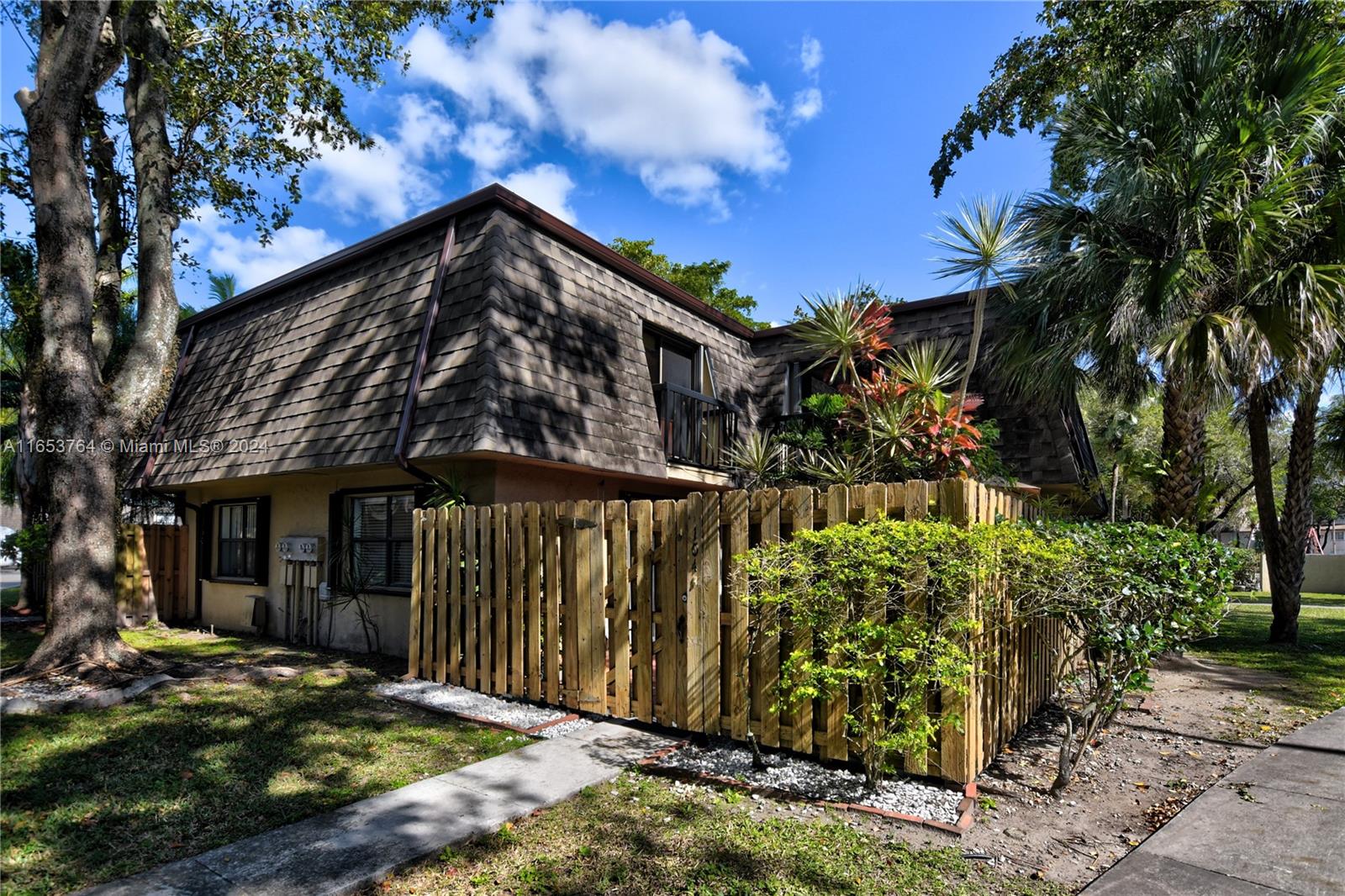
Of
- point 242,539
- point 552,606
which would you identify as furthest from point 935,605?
point 242,539

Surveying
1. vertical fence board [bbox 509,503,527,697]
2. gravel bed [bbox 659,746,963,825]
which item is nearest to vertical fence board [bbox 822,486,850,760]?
gravel bed [bbox 659,746,963,825]

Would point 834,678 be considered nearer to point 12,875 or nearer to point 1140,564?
point 1140,564

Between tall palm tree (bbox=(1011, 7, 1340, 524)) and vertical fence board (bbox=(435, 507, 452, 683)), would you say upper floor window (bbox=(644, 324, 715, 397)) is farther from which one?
tall palm tree (bbox=(1011, 7, 1340, 524))

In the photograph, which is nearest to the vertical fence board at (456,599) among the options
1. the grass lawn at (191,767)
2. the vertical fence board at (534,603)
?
the grass lawn at (191,767)

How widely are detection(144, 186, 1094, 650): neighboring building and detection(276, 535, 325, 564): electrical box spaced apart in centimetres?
21

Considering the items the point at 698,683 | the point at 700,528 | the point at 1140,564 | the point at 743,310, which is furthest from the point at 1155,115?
the point at 743,310

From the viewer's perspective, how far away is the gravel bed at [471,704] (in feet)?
19.7

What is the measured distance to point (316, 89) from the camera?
10.1m

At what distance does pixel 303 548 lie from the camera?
33.4 ft

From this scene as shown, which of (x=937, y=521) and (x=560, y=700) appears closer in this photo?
(x=937, y=521)

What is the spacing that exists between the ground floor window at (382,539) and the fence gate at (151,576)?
5351 millimetres

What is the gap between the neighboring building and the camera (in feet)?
26.3

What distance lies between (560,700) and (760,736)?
211cm

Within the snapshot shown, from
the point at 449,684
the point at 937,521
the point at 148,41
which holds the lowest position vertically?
the point at 449,684
